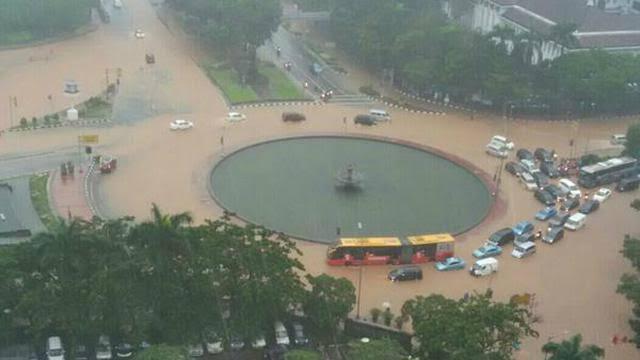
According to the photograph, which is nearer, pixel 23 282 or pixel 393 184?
pixel 23 282

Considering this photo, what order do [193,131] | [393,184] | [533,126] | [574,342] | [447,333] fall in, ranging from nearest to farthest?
1. [574,342]
2. [447,333]
3. [393,184]
4. [193,131]
5. [533,126]

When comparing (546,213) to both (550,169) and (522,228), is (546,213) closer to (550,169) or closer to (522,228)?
(522,228)

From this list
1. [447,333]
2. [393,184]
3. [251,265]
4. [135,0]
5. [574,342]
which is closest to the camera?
[574,342]

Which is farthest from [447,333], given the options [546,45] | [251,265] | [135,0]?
[135,0]

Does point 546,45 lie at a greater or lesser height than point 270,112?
greater

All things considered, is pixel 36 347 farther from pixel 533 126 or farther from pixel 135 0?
pixel 135 0

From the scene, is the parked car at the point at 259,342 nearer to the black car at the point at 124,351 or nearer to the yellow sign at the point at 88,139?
the black car at the point at 124,351
